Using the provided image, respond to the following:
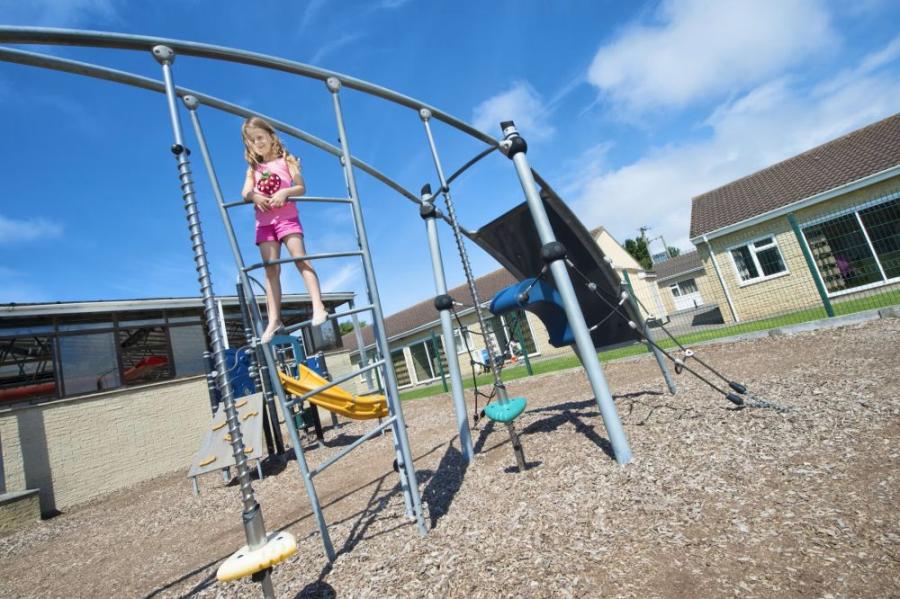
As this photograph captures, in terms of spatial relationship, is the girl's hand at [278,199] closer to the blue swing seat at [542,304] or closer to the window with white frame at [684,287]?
the blue swing seat at [542,304]

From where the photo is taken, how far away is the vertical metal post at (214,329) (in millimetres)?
1645

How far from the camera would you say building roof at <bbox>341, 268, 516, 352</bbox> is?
21.0 metres

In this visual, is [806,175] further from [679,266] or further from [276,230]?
[679,266]

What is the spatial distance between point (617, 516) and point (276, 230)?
97.0 inches

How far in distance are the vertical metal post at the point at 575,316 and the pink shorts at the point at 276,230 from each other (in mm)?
1756

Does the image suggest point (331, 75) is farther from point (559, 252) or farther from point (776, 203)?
point (776, 203)

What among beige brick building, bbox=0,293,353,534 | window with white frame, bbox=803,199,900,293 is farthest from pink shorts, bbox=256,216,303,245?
window with white frame, bbox=803,199,900,293

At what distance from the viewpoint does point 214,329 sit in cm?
180

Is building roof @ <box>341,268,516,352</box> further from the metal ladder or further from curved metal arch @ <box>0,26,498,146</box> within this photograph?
the metal ladder

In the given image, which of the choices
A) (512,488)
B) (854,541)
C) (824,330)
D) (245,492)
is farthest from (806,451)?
(824,330)

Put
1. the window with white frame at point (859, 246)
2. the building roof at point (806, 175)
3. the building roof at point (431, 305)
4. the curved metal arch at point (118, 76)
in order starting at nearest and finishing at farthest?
the curved metal arch at point (118, 76) < the window with white frame at point (859, 246) < the building roof at point (806, 175) < the building roof at point (431, 305)

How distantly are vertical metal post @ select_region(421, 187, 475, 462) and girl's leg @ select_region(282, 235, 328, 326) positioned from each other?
55.6 inches

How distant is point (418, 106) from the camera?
355cm

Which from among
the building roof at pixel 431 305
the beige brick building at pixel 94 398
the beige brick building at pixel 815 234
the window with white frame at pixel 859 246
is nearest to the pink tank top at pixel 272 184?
the beige brick building at pixel 94 398
